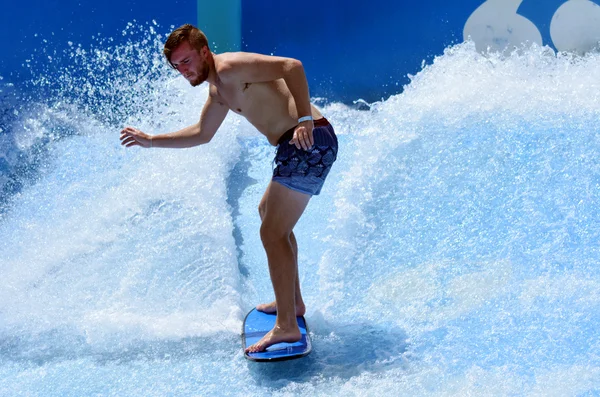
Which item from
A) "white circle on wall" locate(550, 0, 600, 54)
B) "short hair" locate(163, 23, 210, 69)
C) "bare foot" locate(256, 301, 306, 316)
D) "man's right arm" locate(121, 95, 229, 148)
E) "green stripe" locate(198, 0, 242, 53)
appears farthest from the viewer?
"green stripe" locate(198, 0, 242, 53)

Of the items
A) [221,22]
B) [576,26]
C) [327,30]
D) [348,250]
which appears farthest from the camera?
[327,30]

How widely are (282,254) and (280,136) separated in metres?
0.44

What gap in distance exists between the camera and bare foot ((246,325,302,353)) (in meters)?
2.81

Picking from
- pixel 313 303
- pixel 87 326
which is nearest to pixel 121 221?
pixel 87 326

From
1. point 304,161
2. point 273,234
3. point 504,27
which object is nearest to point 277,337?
point 273,234

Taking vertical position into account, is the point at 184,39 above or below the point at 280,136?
above

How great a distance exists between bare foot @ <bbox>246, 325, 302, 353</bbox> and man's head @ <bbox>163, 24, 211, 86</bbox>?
970mm

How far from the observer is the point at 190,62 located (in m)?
2.66

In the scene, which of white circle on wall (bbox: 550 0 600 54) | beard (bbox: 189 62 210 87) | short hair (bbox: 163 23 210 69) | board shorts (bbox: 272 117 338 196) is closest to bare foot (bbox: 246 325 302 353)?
board shorts (bbox: 272 117 338 196)

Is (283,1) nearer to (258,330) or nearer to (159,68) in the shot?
(159,68)

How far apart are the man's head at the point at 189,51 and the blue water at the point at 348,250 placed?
1096 mm

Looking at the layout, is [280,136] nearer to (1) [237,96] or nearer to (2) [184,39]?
(1) [237,96]

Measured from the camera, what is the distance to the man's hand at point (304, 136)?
2662 mm

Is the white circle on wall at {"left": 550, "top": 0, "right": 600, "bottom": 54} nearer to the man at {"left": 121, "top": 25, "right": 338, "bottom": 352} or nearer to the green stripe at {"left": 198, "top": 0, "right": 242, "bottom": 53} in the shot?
the green stripe at {"left": 198, "top": 0, "right": 242, "bottom": 53}
